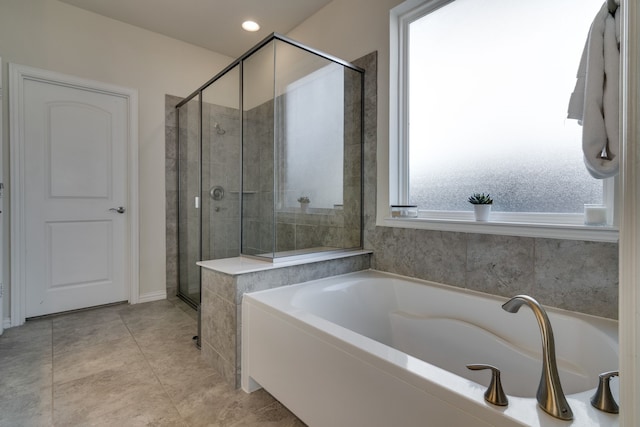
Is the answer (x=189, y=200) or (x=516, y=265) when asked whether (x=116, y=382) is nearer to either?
(x=189, y=200)

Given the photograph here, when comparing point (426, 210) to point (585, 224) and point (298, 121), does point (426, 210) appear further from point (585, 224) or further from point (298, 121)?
point (298, 121)

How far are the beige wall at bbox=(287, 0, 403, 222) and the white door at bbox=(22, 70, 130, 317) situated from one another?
2002 mm

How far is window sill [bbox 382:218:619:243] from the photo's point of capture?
1.37 metres

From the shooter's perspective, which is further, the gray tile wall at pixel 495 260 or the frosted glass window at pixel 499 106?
the frosted glass window at pixel 499 106

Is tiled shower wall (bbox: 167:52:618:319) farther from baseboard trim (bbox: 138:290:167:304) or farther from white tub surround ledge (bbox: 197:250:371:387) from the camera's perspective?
baseboard trim (bbox: 138:290:167:304)

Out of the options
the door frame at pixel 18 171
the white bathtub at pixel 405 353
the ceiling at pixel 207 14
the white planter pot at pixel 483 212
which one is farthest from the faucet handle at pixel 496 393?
the door frame at pixel 18 171

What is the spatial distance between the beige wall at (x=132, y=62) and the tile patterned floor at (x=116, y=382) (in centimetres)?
75

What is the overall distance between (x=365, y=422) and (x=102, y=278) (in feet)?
9.30

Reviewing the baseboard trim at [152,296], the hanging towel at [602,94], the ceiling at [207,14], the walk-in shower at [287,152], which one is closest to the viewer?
the hanging towel at [602,94]

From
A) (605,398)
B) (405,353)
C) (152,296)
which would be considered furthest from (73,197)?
(605,398)

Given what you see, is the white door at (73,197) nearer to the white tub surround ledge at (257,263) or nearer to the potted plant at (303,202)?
the white tub surround ledge at (257,263)

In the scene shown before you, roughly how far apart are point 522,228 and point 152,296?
10.4ft

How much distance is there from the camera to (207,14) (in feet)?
9.23

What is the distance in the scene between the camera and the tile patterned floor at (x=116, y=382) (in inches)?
56.6
